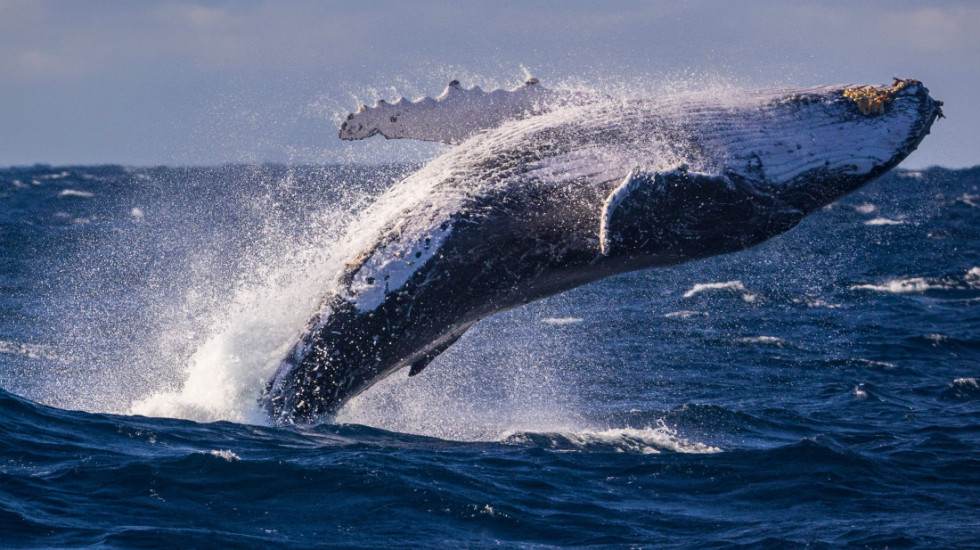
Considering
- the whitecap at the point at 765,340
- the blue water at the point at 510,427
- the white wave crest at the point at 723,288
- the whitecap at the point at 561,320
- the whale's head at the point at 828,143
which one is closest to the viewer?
the blue water at the point at 510,427

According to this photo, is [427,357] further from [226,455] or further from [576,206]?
[226,455]

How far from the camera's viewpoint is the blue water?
7914mm

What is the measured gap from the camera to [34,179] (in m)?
85.6

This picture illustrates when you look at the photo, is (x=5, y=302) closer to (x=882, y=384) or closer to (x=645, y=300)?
(x=645, y=300)

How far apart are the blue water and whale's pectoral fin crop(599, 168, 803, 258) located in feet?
7.65

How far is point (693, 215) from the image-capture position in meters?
9.89

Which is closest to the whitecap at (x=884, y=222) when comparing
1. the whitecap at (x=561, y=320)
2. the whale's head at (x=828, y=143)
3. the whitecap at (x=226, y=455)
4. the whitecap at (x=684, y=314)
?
the whitecap at (x=684, y=314)

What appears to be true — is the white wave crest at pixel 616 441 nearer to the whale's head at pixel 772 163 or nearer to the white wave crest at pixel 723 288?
the whale's head at pixel 772 163

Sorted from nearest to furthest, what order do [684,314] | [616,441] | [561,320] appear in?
[616,441]
[561,320]
[684,314]

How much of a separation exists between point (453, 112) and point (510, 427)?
4011 mm

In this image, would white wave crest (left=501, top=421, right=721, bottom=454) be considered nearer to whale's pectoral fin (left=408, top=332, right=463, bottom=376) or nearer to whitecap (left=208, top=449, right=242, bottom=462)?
whale's pectoral fin (left=408, top=332, right=463, bottom=376)

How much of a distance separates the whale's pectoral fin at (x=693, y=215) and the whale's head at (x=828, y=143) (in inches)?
7.7

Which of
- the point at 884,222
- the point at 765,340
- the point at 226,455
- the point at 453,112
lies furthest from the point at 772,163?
the point at 884,222

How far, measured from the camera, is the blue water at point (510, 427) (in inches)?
312
